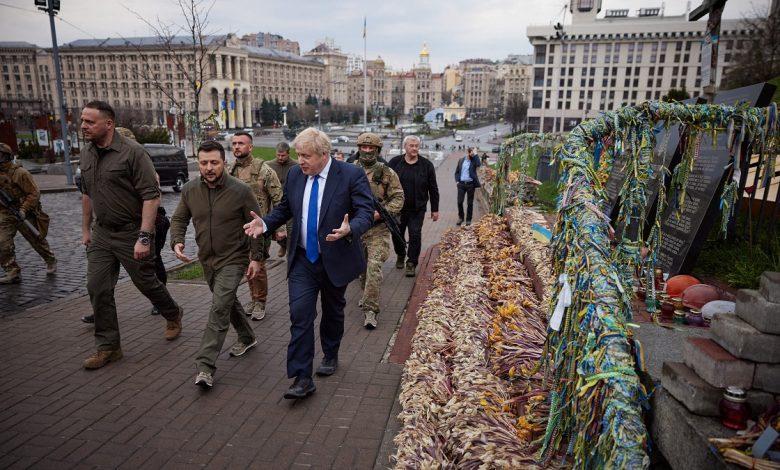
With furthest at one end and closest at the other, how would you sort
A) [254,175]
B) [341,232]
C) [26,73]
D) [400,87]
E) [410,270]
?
1. [400,87]
2. [26,73]
3. [410,270]
4. [254,175]
5. [341,232]

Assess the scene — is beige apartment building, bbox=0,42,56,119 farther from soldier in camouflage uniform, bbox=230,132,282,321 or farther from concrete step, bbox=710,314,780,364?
concrete step, bbox=710,314,780,364

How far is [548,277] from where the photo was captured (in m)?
4.74

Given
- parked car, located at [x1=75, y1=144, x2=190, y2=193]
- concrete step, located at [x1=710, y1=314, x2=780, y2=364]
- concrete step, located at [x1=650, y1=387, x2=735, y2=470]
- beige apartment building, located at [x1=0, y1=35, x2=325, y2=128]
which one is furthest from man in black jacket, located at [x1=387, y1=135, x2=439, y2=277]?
beige apartment building, located at [x1=0, y1=35, x2=325, y2=128]

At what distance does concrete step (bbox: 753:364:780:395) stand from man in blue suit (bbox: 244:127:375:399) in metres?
2.52

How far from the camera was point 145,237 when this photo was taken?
4.18m

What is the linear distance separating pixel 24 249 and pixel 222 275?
722 cm

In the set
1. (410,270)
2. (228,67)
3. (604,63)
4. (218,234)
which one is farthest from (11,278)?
(228,67)

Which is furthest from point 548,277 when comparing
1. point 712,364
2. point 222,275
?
point 222,275

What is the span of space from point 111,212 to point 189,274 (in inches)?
126

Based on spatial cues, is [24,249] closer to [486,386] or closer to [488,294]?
[488,294]

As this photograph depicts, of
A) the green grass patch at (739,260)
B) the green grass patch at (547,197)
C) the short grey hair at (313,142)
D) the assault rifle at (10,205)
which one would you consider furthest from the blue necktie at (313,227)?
the green grass patch at (547,197)

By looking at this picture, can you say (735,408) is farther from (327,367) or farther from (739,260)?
(739,260)

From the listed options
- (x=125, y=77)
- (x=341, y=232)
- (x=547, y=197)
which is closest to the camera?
(x=341, y=232)

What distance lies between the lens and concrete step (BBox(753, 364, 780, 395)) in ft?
6.33
